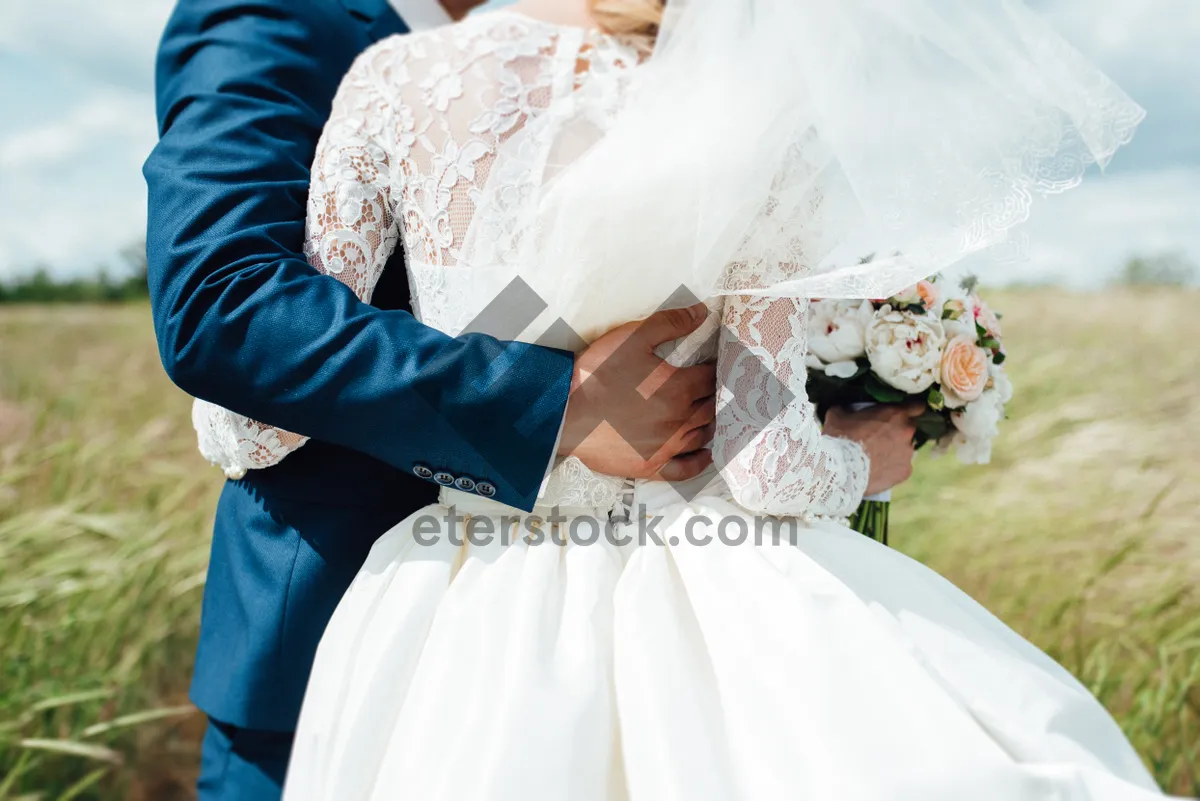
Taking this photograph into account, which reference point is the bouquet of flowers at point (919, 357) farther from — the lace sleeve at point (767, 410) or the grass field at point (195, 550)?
the grass field at point (195, 550)

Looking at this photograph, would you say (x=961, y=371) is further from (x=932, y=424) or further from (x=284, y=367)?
(x=284, y=367)

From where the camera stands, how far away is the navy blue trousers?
4.66 feet

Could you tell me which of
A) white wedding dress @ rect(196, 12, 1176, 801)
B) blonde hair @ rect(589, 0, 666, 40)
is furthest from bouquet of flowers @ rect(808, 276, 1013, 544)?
blonde hair @ rect(589, 0, 666, 40)

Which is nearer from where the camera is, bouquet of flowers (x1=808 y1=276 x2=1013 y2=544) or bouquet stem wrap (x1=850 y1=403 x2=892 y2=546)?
bouquet of flowers (x1=808 y1=276 x2=1013 y2=544)

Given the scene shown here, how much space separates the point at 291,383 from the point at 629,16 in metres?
0.72

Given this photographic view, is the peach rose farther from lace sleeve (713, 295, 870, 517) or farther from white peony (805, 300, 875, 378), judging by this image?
lace sleeve (713, 295, 870, 517)

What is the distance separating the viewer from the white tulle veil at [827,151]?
1039mm

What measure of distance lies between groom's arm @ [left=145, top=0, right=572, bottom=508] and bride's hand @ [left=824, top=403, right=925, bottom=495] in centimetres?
62

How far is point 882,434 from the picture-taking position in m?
1.53

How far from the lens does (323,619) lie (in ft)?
4.42

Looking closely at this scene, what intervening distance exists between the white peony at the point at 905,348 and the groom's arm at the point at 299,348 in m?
0.64

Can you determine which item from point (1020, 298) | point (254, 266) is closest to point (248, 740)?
point (254, 266)

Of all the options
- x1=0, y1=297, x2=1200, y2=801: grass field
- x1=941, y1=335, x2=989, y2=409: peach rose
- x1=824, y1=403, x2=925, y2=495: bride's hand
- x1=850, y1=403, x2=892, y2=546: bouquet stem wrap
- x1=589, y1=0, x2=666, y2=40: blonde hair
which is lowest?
x1=0, y1=297, x2=1200, y2=801: grass field

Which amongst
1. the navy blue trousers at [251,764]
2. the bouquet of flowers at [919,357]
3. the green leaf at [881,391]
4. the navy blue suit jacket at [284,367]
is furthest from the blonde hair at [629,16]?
the navy blue trousers at [251,764]
